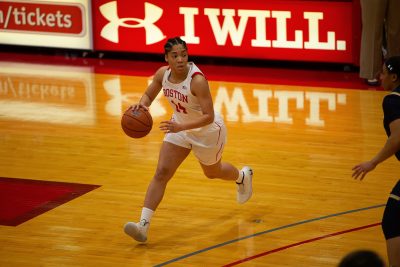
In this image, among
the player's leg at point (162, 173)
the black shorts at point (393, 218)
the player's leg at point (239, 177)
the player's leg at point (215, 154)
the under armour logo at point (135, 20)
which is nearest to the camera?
the black shorts at point (393, 218)

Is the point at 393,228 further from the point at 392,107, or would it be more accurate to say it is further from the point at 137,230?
the point at 137,230

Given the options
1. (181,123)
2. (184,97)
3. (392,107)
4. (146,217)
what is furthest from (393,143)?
(146,217)

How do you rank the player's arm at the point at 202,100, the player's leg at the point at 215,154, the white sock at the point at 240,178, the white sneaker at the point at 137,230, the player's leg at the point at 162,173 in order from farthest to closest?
the white sock at the point at 240,178 < the player's leg at the point at 215,154 < the player's leg at the point at 162,173 < the white sneaker at the point at 137,230 < the player's arm at the point at 202,100

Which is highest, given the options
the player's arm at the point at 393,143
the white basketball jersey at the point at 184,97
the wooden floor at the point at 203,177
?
the player's arm at the point at 393,143

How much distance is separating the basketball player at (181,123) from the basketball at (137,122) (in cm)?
5

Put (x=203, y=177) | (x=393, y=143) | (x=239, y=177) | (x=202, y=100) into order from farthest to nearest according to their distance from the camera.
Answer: (x=203, y=177), (x=239, y=177), (x=202, y=100), (x=393, y=143)

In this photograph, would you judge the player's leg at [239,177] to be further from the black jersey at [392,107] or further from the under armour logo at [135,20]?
the under armour logo at [135,20]

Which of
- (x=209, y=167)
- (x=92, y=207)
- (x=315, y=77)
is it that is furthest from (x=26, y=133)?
(x=315, y=77)

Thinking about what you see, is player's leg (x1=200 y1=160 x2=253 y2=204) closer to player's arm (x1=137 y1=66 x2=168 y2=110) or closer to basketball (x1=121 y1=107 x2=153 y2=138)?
basketball (x1=121 y1=107 x2=153 y2=138)

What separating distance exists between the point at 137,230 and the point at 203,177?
195cm

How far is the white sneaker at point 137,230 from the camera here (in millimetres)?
7121

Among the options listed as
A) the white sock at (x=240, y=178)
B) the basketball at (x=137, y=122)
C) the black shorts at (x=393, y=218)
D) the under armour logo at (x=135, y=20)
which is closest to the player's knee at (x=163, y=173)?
the basketball at (x=137, y=122)

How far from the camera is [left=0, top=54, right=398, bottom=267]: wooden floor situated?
7.16 m

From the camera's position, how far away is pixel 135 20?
47.0 ft
